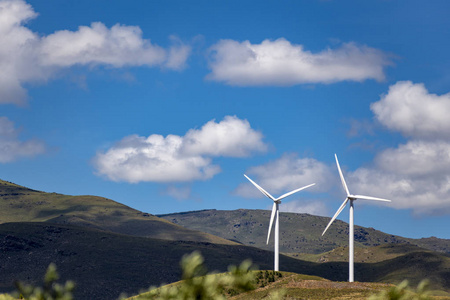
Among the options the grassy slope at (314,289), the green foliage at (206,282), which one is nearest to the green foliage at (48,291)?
the green foliage at (206,282)

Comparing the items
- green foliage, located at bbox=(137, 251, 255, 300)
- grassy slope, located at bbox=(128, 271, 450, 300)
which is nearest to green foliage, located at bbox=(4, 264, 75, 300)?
green foliage, located at bbox=(137, 251, 255, 300)

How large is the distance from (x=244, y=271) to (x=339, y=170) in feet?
332

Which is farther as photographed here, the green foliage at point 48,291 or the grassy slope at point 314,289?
the grassy slope at point 314,289

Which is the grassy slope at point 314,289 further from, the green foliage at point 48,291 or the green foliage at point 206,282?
the green foliage at point 206,282

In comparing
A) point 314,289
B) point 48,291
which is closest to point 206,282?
point 48,291

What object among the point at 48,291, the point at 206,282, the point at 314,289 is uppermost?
the point at 314,289

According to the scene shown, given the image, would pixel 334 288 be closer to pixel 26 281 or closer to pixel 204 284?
pixel 204 284

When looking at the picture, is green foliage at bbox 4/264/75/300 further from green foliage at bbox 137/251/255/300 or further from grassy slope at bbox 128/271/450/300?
grassy slope at bbox 128/271/450/300

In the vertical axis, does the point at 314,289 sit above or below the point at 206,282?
above

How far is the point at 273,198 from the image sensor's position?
11588 centimetres

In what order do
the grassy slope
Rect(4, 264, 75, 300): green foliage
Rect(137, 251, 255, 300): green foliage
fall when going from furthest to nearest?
the grassy slope, Rect(4, 264, 75, 300): green foliage, Rect(137, 251, 255, 300): green foliage

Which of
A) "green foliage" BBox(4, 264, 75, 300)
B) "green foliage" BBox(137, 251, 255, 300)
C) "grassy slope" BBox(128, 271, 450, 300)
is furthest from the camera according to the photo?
"grassy slope" BBox(128, 271, 450, 300)

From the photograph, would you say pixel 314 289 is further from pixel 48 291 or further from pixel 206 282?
pixel 206 282

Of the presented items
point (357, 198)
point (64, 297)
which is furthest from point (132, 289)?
point (64, 297)
